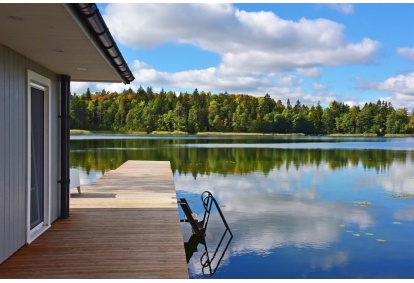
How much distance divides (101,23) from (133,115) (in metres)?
73.7

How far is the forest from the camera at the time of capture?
7600 centimetres

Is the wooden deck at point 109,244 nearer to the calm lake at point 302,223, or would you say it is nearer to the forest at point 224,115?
the calm lake at point 302,223

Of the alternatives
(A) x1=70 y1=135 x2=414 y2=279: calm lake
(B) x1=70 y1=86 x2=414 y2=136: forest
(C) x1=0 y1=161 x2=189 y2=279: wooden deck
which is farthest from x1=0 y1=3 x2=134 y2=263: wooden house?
(B) x1=70 y1=86 x2=414 y2=136: forest

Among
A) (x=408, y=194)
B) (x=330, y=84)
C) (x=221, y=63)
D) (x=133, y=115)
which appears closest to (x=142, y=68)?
(x=221, y=63)

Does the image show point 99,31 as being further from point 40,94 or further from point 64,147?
point 64,147

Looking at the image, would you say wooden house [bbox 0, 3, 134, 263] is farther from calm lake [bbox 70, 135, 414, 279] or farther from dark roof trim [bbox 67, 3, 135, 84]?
calm lake [bbox 70, 135, 414, 279]

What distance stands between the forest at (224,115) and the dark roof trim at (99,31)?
69.7 m

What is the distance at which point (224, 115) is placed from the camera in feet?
260

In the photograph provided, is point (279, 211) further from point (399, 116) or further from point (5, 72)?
point (399, 116)

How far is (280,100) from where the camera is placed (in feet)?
294

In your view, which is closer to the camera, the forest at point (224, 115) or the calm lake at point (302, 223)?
the calm lake at point (302, 223)

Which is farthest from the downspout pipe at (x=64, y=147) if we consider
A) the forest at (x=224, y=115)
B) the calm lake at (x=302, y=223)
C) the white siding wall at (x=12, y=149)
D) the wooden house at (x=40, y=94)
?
the forest at (x=224, y=115)

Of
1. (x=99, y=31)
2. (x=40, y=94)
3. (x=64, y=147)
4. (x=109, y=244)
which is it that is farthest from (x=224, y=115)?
(x=99, y=31)

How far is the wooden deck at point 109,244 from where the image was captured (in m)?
3.93
